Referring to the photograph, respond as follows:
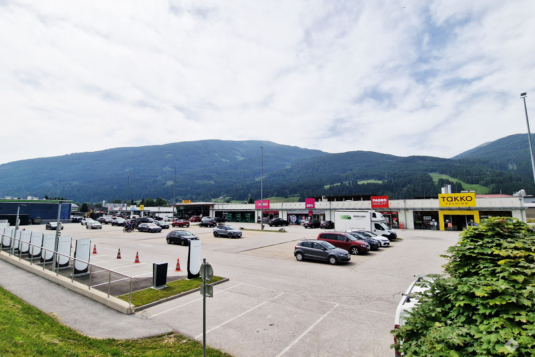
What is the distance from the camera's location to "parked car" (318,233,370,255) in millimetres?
21594

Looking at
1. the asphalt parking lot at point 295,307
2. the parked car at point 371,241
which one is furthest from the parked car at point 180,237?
the parked car at point 371,241

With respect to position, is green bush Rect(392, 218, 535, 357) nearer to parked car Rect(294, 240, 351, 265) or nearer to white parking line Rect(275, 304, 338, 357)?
white parking line Rect(275, 304, 338, 357)

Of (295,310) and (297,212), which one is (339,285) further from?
(297,212)

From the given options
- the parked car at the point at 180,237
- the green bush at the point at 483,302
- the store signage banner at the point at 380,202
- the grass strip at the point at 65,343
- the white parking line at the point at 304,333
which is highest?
the store signage banner at the point at 380,202

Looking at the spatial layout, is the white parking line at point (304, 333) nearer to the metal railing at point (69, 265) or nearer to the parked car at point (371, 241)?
the metal railing at point (69, 265)

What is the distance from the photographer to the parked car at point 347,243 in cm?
2159

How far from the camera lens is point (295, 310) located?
9461 millimetres

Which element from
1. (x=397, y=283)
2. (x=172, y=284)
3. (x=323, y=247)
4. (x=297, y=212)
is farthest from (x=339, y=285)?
(x=297, y=212)

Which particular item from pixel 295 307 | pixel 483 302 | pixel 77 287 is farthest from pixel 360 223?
pixel 483 302

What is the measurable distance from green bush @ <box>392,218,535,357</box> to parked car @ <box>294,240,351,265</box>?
41.6 ft

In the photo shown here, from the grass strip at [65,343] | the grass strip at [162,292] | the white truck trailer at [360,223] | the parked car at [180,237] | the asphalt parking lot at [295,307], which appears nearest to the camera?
the grass strip at [65,343]

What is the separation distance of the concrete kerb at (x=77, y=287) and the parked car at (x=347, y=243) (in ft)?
53.7

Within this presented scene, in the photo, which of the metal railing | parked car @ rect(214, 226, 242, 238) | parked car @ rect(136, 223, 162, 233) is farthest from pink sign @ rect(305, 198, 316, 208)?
the metal railing

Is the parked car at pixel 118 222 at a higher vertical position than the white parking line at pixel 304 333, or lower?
higher
